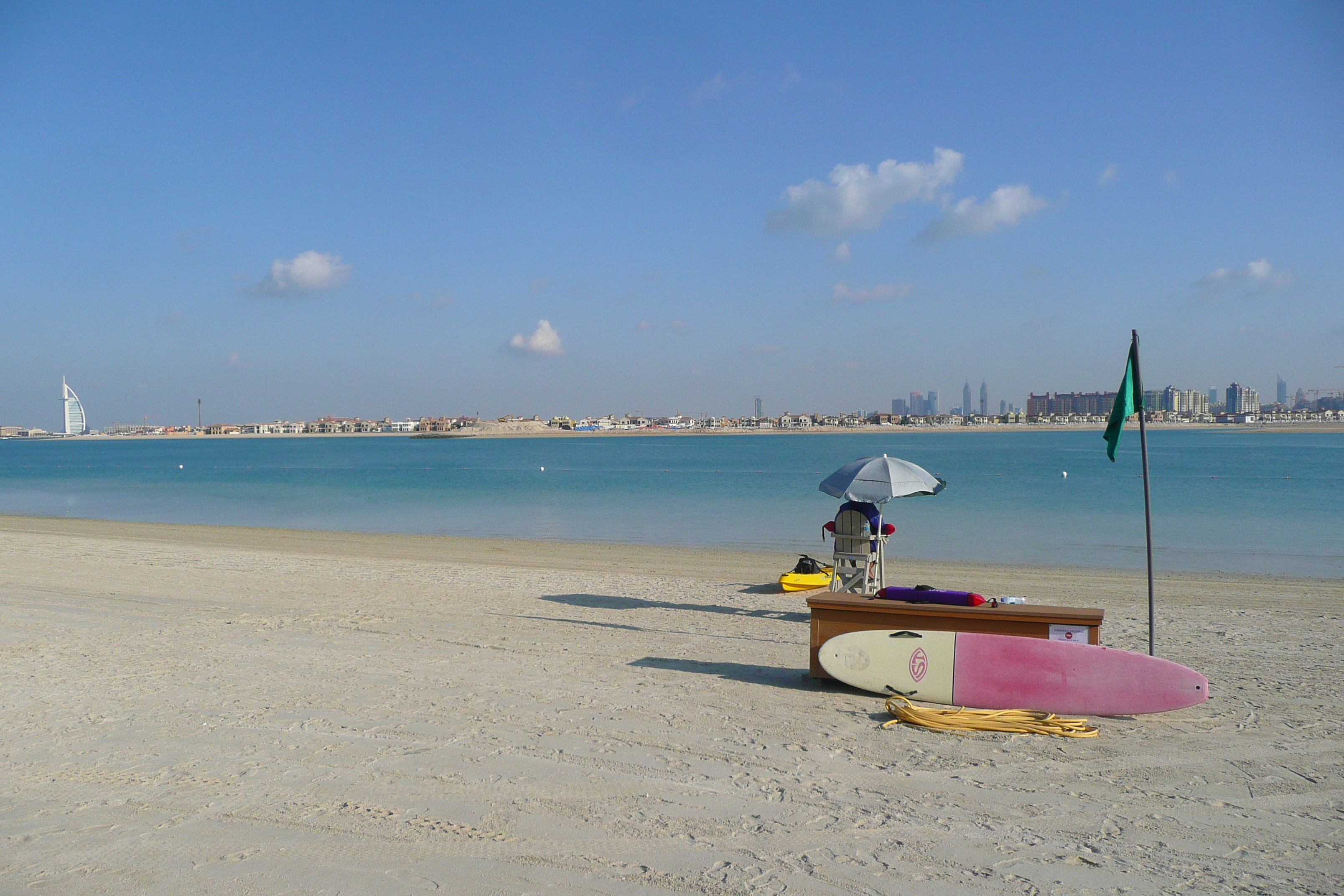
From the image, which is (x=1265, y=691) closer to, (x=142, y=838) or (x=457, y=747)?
(x=457, y=747)

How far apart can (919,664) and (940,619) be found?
19.8 inches

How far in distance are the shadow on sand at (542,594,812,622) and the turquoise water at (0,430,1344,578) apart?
8.51 m

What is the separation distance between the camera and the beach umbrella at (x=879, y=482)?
9508 millimetres

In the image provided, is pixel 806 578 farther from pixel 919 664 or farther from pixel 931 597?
pixel 919 664

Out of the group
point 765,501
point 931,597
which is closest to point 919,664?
point 931,597

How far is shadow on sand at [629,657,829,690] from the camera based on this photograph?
24.3 feet

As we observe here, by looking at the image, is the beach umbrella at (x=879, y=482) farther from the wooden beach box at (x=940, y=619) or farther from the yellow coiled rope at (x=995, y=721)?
the yellow coiled rope at (x=995, y=721)

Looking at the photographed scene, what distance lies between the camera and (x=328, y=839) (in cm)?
436

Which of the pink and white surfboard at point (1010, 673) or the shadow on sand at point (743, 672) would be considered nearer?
the pink and white surfboard at point (1010, 673)

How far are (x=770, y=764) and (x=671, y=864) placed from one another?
1450mm

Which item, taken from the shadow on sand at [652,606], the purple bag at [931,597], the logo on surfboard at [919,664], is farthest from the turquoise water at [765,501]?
the logo on surfboard at [919,664]

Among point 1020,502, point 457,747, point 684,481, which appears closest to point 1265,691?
point 457,747

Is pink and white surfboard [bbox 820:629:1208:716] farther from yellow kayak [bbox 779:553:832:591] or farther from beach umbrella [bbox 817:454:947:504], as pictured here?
yellow kayak [bbox 779:553:832:591]

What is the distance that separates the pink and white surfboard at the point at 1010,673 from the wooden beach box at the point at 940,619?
0.56 ft
